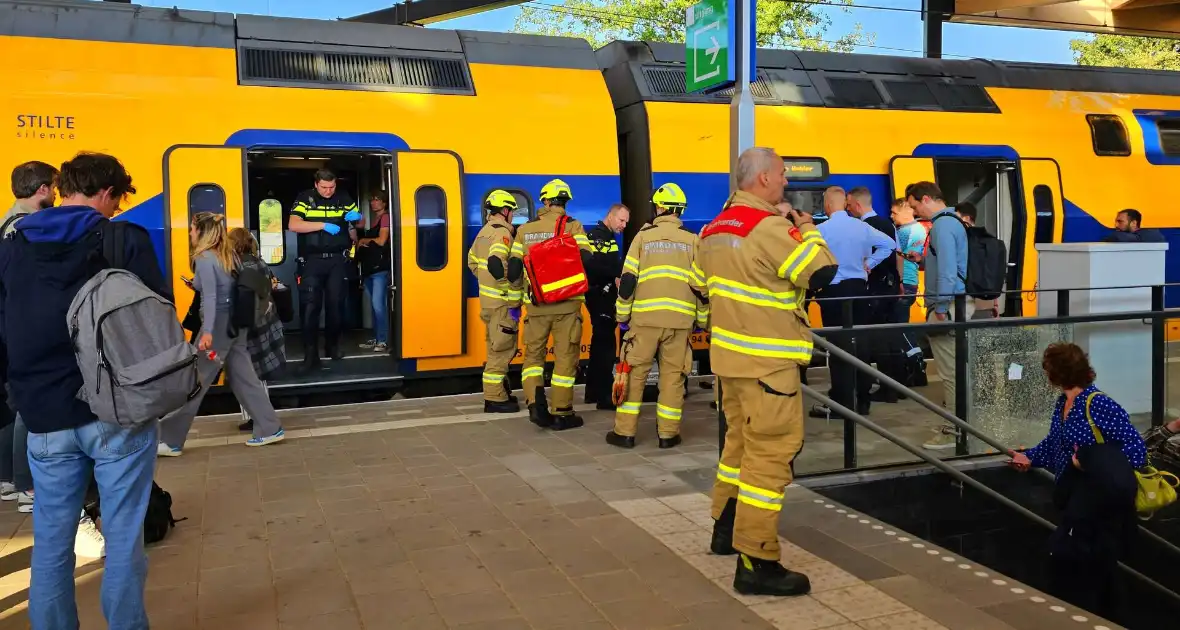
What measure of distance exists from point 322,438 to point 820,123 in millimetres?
6117

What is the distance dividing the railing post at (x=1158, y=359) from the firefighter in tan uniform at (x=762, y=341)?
173 inches

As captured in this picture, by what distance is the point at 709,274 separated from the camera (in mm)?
4461

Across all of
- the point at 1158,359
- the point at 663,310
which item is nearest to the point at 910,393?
the point at 663,310

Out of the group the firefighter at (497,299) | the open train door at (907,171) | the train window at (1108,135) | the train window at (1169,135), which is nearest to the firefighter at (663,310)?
the firefighter at (497,299)

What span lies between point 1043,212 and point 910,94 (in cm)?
204

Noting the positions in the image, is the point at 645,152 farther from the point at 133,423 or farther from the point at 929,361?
the point at 133,423

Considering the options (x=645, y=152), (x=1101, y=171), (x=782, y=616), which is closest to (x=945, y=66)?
(x=1101, y=171)

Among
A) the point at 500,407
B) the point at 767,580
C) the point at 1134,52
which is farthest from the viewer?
the point at 1134,52

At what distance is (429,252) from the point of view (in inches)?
342

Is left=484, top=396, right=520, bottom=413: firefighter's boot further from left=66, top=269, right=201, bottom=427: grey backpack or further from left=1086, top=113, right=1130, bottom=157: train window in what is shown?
left=1086, top=113, right=1130, bottom=157: train window

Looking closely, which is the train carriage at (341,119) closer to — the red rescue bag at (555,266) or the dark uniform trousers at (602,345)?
the dark uniform trousers at (602,345)

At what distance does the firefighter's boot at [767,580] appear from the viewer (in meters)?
4.17

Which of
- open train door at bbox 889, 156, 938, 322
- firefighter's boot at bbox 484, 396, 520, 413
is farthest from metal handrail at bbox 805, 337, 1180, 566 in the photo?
open train door at bbox 889, 156, 938, 322

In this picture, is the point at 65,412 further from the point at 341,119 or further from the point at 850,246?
the point at 850,246
